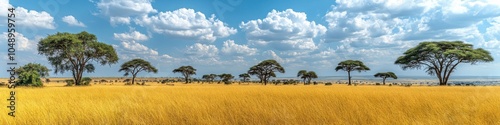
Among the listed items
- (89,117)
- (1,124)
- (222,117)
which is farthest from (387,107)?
(1,124)

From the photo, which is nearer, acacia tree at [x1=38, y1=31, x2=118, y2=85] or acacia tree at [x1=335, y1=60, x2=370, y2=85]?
acacia tree at [x1=38, y1=31, x2=118, y2=85]

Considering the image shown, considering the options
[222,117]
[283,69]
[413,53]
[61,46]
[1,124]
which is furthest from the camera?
[283,69]

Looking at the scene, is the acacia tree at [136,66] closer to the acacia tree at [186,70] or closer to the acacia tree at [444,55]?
the acacia tree at [186,70]

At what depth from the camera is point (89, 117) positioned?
824cm

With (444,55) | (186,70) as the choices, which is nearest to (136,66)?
(186,70)

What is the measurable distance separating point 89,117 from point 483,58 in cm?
5371

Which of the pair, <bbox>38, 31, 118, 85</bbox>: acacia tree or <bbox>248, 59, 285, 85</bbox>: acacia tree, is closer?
<bbox>38, 31, 118, 85</bbox>: acacia tree

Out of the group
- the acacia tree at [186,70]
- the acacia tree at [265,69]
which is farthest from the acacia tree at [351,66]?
the acacia tree at [186,70]

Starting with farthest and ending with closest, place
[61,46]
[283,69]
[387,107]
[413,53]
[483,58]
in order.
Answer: [283,69], [413,53], [483,58], [61,46], [387,107]

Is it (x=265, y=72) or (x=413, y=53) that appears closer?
(x=413, y=53)

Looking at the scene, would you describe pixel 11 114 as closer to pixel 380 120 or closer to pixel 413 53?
pixel 380 120

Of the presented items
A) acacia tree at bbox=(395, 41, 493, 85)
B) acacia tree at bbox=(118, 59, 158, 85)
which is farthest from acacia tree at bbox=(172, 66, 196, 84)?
acacia tree at bbox=(395, 41, 493, 85)

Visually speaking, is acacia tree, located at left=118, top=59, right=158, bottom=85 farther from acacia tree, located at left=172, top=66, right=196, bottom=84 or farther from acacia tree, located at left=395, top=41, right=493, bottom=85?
acacia tree, located at left=395, top=41, right=493, bottom=85

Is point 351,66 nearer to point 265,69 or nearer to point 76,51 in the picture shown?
point 265,69
